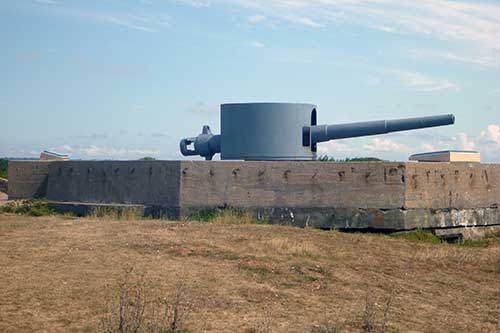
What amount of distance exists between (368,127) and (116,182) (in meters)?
5.51

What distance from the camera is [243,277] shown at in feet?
28.2

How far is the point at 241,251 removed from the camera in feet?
32.9

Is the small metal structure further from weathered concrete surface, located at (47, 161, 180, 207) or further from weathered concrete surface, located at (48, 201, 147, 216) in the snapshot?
weathered concrete surface, located at (48, 201, 147, 216)

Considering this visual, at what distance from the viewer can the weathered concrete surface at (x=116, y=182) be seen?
1320 centimetres

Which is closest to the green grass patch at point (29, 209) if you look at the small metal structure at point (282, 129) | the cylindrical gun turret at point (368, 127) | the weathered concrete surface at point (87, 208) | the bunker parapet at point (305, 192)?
the weathered concrete surface at point (87, 208)

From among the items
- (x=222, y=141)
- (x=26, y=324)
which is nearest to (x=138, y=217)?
(x=222, y=141)

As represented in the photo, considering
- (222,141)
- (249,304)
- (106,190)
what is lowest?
(249,304)

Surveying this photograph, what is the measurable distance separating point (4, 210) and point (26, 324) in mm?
8292

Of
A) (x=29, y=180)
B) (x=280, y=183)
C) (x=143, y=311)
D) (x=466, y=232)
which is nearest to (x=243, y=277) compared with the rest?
(x=143, y=311)

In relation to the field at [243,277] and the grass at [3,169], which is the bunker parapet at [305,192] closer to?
the field at [243,277]

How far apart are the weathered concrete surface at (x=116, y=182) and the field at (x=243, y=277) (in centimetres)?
113

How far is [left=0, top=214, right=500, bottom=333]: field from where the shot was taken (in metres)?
6.95

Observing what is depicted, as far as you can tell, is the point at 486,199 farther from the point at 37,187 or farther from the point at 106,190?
the point at 37,187

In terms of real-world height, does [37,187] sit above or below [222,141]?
below
